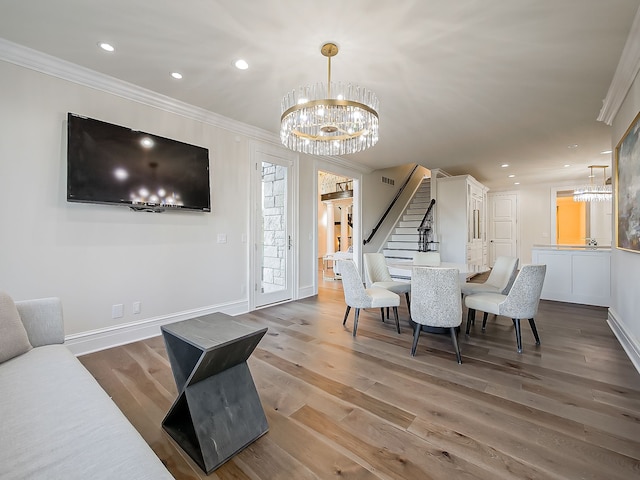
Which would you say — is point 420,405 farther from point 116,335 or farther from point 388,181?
point 388,181

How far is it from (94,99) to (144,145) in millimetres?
567

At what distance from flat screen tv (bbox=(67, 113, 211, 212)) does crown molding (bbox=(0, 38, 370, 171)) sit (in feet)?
1.29

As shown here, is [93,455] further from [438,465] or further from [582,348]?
[582,348]

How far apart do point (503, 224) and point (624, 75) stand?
23.4ft

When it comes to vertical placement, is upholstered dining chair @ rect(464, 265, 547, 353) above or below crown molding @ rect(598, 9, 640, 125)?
below

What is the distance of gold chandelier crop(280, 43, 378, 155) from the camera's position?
2.25 metres

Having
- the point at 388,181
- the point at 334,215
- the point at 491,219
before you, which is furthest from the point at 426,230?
the point at 334,215

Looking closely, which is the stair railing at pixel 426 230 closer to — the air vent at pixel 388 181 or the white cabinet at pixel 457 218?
the white cabinet at pixel 457 218

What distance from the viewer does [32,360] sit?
64.7 inches

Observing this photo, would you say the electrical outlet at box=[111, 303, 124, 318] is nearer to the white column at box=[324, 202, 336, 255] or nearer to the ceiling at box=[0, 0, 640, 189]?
the ceiling at box=[0, 0, 640, 189]

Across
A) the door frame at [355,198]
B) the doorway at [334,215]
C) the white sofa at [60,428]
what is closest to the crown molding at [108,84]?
the door frame at [355,198]

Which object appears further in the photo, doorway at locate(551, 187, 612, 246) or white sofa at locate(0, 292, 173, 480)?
doorway at locate(551, 187, 612, 246)

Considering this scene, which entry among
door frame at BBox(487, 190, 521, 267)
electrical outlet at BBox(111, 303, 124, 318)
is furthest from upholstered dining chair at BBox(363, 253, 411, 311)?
door frame at BBox(487, 190, 521, 267)

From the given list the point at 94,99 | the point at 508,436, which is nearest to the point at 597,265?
the point at 508,436
